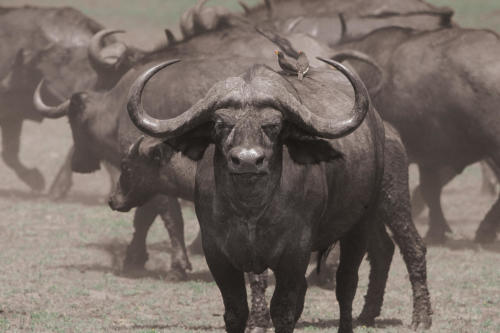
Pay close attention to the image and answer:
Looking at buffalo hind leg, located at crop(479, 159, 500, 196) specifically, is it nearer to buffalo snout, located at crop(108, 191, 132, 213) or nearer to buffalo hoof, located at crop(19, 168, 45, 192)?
buffalo hoof, located at crop(19, 168, 45, 192)

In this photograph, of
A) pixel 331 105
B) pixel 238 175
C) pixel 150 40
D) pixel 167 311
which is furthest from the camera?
pixel 150 40

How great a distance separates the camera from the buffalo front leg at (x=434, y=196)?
12094mm

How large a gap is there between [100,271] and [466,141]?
382cm

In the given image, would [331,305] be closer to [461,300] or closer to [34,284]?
[461,300]

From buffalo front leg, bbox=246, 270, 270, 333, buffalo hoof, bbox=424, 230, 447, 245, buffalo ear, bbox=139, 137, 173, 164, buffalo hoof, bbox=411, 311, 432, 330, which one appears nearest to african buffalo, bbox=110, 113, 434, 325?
buffalo ear, bbox=139, 137, 173, 164

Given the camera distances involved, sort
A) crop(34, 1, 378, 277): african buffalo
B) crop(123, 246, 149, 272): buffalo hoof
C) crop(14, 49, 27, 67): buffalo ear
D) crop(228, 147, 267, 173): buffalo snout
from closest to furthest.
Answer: crop(228, 147, 267, 173): buffalo snout → crop(34, 1, 378, 277): african buffalo → crop(123, 246, 149, 272): buffalo hoof → crop(14, 49, 27, 67): buffalo ear

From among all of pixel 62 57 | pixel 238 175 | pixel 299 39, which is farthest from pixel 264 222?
pixel 62 57

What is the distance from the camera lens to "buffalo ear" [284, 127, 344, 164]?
553 cm

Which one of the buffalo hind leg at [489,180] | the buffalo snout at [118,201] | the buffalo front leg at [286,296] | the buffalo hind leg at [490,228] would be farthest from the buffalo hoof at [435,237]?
the buffalo front leg at [286,296]

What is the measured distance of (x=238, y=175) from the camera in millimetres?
5125

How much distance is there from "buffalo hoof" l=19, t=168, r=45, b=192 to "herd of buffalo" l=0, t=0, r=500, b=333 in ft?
0.06

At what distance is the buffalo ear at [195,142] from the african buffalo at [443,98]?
227 inches

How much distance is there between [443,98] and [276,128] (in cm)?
630

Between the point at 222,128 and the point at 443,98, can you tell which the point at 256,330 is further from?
the point at 443,98
